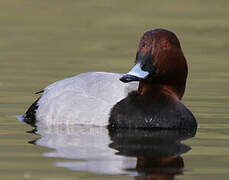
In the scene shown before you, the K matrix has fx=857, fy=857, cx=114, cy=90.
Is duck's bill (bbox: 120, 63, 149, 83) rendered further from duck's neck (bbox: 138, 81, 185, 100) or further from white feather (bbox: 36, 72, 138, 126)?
white feather (bbox: 36, 72, 138, 126)

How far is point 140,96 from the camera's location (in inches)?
352

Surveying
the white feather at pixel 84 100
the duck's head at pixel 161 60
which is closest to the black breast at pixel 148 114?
the white feather at pixel 84 100

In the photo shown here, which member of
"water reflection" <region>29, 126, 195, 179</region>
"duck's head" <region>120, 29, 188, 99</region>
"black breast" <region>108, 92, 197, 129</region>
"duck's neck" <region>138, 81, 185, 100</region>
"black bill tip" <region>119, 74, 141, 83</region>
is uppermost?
"duck's head" <region>120, 29, 188, 99</region>

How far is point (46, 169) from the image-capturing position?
6719mm

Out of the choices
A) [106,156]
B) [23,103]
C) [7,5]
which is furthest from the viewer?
[7,5]

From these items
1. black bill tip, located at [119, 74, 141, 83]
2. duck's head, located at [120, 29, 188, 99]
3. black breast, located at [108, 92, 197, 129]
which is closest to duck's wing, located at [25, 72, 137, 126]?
black breast, located at [108, 92, 197, 129]

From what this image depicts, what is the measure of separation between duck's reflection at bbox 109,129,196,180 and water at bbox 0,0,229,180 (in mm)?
78

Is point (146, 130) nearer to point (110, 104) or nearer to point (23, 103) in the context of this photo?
point (110, 104)

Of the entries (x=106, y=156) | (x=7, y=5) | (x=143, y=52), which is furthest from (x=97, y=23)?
(x=106, y=156)

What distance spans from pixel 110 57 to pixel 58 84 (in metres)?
5.68

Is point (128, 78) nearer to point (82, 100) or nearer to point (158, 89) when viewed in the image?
point (158, 89)

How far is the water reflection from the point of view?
269 inches

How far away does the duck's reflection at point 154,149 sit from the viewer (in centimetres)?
677

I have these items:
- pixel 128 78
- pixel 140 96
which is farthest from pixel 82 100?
pixel 128 78
